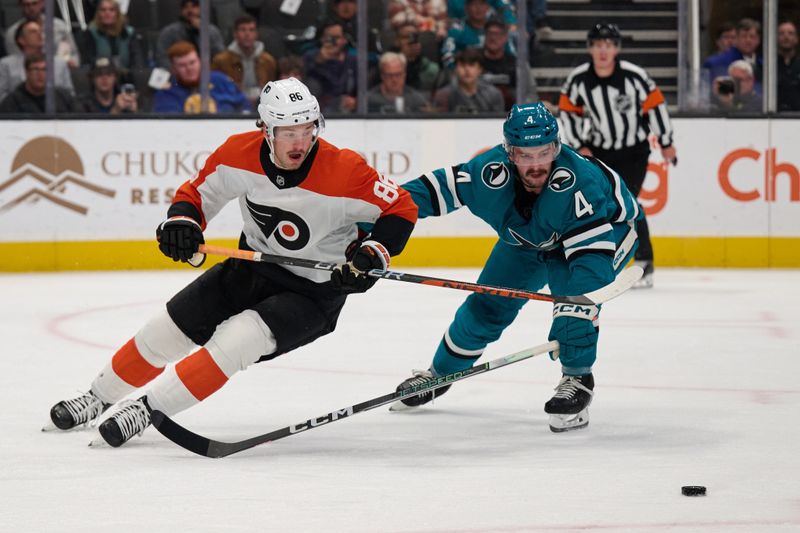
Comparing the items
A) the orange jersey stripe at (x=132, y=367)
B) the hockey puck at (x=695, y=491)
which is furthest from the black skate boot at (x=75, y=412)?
the hockey puck at (x=695, y=491)

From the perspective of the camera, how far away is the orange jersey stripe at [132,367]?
130 inches

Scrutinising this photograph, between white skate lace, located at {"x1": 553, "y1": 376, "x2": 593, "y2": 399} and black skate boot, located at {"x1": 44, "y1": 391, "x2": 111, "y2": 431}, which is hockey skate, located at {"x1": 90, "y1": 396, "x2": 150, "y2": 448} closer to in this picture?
black skate boot, located at {"x1": 44, "y1": 391, "x2": 111, "y2": 431}

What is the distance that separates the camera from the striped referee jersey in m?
6.61

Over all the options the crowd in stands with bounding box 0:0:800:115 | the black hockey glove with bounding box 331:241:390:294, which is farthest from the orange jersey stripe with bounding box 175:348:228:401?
the crowd in stands with bounding box 0:0:800:115

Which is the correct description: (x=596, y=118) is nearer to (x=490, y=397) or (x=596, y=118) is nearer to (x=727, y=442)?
(x=490, y=397)

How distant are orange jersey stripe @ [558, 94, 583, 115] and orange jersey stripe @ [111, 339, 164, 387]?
3.72 meters

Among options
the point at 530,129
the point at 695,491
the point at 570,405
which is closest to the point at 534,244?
the point at 530,129

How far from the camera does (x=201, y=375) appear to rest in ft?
10.2

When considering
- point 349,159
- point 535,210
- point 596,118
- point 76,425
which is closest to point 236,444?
point 76,425

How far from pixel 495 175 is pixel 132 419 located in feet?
3.59

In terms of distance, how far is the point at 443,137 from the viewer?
7.76m

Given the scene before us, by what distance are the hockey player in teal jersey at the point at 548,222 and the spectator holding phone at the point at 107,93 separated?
14.6 ft

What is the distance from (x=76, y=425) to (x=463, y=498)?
3.80 ft

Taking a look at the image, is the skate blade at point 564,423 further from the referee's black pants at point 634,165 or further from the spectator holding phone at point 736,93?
the spectator holding phone at point 736,93
